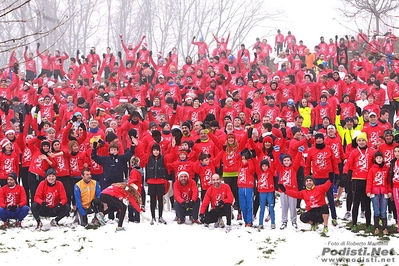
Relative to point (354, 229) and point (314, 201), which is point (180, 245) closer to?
point (314, 201)

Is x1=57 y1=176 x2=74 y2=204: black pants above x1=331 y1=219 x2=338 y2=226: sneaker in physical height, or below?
above

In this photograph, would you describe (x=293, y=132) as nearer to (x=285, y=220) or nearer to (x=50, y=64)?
(x=285, y=220)

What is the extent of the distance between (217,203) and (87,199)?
8.92 feet

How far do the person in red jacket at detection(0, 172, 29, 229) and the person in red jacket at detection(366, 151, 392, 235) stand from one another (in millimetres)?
6879

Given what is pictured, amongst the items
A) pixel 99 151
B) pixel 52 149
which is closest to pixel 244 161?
pixel 99 151

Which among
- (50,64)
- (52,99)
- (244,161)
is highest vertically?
(50,64)

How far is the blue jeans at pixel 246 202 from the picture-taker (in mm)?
11211

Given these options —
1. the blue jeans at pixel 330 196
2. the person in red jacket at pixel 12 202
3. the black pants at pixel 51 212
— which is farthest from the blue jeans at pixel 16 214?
the blue jeans at pixel 330 196

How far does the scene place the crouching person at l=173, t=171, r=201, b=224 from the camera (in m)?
11.5

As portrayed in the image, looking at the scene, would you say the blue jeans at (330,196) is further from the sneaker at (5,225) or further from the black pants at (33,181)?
the sneaker at (5,225)

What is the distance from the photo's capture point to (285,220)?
11.1m

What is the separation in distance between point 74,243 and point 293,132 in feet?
17.6

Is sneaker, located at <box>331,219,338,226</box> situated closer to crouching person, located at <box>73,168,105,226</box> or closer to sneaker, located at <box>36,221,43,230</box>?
crouching person, located at <box>73,168,105,226</box>

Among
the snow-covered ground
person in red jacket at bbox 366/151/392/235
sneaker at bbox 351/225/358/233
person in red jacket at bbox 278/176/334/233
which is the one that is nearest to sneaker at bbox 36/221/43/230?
the snow-covered ground
